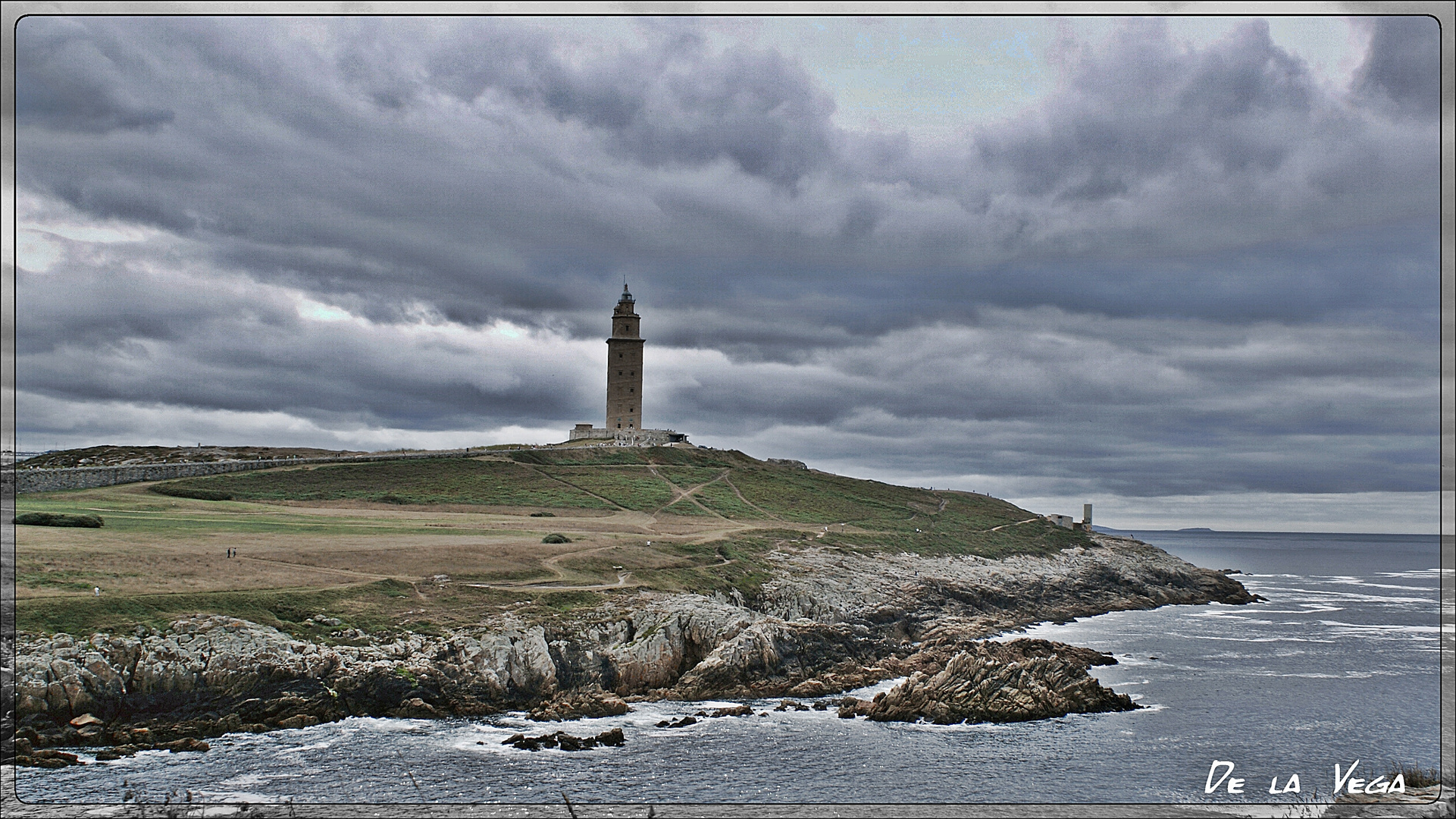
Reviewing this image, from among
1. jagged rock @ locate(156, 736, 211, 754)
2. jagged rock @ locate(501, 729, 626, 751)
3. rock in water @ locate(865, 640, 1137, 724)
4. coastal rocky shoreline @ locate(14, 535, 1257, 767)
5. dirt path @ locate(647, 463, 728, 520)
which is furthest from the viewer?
dirt path @ locate(647, 463, 728, 520)

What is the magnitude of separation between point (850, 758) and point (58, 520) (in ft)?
162

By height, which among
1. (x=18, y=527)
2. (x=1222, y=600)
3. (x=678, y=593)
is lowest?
(x=1222, y=600)

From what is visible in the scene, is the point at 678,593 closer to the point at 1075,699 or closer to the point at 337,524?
the point at 1075,699

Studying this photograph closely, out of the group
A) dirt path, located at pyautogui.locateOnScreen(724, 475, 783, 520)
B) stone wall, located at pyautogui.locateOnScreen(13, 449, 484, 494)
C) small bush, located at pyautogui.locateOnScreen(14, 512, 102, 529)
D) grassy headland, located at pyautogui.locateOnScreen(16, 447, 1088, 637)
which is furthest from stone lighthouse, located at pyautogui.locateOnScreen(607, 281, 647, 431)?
small bush, located at pyautogui.locateOnScreen(14, 512, 102, 529)

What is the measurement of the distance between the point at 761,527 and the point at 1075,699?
46.6m

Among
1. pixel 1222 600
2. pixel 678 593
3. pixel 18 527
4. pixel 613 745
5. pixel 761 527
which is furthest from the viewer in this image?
pixel 1222 600

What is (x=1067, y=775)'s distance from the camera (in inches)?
1286

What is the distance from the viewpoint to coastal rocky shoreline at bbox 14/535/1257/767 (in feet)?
107

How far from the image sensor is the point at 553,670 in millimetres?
42250

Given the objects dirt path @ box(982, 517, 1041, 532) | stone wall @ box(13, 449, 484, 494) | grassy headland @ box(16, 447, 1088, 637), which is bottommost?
dirt path @ box(982, 517, 1041, 532)

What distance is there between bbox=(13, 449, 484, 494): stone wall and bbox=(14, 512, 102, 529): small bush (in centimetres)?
1362

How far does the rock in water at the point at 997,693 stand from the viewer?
134 ft

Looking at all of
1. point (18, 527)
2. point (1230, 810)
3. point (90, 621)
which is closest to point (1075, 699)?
point (1230, 810)

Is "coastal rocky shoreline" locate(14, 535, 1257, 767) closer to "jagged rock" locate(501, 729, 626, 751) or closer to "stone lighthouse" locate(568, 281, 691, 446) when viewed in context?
"jagged rock" locate(501, 729, 626, 751)
